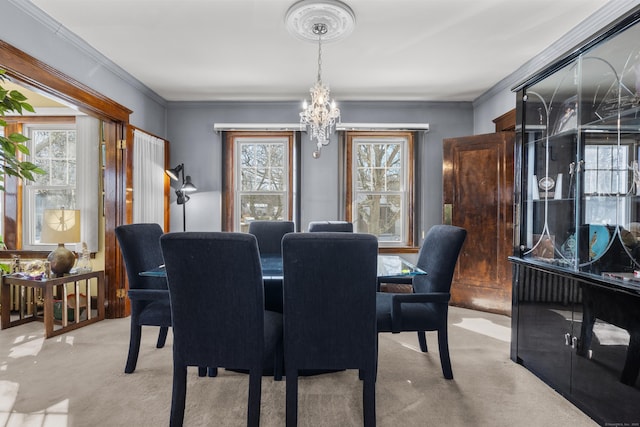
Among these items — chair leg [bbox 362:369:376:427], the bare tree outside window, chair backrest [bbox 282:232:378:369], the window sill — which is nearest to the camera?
chair backrest [bbox 282:232:378:369]

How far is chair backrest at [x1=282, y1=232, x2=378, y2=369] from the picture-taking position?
149 centimetres

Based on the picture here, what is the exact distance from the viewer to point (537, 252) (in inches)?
95.3

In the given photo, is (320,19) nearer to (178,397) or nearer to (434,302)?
(434,302)

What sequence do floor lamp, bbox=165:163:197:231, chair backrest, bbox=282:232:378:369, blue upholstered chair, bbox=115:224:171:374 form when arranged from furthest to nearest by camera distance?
floor lamp, bbox=165:163:197:231 → blue upholstered chair, bbox=115:224:171:374 → chair backrest, bbox=282:232:378:369

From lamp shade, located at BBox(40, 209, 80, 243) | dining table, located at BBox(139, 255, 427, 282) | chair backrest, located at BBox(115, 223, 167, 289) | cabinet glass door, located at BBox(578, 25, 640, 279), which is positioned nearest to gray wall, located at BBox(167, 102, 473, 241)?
lamp shade, located at BBox(40, 209, 80, 243)

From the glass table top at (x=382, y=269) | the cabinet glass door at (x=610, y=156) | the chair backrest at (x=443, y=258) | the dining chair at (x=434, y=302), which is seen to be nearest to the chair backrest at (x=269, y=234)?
the glass table top at (x=382, y=269)

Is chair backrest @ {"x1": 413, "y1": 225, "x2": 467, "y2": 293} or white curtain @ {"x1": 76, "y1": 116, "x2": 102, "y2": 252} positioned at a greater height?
white curtain @ {"x1": 76, "y1": 116, "x2": 102, "y2": 252}

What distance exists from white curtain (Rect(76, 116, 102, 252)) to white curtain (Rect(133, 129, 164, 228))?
411mm

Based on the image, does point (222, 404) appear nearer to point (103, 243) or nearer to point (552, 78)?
point (103, 243)

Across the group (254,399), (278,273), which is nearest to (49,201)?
(278,273)

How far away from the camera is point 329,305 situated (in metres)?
1.55

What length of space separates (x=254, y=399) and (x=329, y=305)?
0.54 metres

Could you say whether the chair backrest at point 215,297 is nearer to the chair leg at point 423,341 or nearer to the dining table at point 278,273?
the dining table at point 278,273

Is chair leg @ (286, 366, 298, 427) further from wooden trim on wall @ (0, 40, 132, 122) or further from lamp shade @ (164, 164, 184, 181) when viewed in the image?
lamp shade @ (164, 164, 184, 181)
